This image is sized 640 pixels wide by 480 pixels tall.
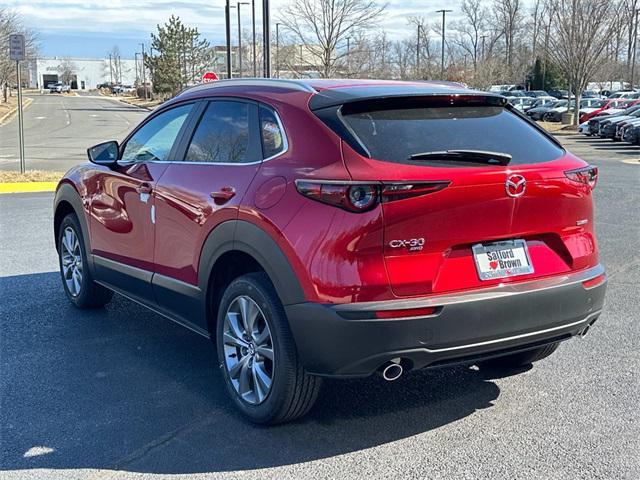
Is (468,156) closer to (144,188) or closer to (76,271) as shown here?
(144,188)

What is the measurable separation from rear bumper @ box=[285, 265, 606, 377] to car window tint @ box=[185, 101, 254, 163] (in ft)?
3.65

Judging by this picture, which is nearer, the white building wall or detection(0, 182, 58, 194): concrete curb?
detection(0, 182, 58, 194): concrete curb

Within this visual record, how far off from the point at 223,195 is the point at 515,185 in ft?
5.11

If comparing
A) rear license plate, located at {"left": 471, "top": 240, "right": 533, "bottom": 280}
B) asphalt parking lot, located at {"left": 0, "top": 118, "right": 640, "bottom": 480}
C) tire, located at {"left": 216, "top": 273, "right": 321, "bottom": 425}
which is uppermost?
rear license plate, located at {"left": 471, "top": 240, "right": 533, "bottom": 280}

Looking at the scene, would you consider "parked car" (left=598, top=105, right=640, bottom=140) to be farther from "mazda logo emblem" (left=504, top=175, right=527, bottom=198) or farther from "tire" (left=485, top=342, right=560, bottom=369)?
"mazda logo emblem" (left=504, top=175, right=527, bottom=198)

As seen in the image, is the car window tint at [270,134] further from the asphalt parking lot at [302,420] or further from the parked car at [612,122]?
the parked car at [612,122]

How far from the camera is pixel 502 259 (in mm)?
3676

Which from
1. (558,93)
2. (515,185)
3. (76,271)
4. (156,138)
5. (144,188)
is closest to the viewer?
(515,185)

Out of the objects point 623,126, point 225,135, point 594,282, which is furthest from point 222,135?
point 623,126

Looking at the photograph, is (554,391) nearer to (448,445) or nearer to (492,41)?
(448,445)

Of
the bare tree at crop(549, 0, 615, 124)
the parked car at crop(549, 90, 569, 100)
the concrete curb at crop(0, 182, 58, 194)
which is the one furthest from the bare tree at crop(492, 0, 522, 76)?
the concrete curb at crop(0, 182, 58, 194)

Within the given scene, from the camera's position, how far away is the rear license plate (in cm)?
362

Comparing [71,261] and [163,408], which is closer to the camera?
[163,408]

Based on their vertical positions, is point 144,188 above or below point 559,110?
below
